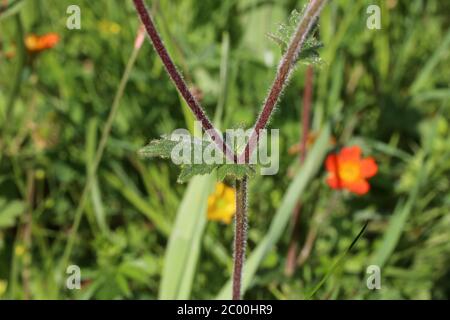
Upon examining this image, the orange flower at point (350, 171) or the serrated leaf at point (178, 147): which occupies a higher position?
the orange flower at point (350, 171)

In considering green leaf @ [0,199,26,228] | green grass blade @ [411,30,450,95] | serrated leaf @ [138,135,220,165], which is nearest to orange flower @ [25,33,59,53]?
green leaf @ [0,199,26,228]

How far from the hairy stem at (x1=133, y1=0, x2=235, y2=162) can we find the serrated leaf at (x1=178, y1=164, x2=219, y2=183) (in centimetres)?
5

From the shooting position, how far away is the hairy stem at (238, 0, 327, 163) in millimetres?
1053

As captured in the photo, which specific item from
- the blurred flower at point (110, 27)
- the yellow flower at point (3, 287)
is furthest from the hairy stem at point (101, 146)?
the blurred flower at point (110, 27)

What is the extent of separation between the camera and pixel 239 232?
132 cm

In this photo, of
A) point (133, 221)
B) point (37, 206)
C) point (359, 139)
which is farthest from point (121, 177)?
point (359, 139)

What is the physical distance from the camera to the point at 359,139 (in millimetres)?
2295

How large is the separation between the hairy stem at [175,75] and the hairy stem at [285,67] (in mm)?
48

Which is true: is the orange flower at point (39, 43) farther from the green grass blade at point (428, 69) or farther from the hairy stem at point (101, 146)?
the green grass blade at point (428, 69)

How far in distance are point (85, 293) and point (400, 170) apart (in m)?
1.22

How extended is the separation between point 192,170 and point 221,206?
910 millimetres

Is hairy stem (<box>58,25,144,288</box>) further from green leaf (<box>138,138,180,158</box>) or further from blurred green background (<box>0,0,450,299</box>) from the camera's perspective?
green leaf (<box>138,138,180,158</box>)

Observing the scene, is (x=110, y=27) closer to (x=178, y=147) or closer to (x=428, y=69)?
(x=428, y=69)

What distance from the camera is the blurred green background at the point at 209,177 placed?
190 centimetres
